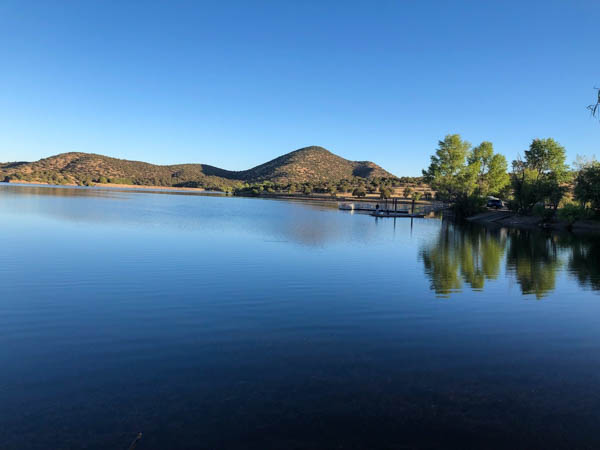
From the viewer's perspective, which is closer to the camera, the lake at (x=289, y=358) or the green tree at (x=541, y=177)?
the lake at (x=289, y=358)

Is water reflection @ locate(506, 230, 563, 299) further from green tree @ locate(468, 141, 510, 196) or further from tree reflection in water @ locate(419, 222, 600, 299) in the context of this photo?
green tree @ locate(468, 141, 510, 196)

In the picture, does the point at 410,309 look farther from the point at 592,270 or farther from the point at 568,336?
the point at 592,270

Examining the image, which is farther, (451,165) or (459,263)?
(451,165)

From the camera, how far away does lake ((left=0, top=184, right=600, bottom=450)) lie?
5.91 m

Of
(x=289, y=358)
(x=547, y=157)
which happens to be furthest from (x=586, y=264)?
(x=547, y=157)

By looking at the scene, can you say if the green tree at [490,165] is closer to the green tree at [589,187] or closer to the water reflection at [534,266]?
the green tree at [589,187]

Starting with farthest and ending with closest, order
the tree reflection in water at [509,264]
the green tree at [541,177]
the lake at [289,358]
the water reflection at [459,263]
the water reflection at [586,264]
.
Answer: the green tree at [541,177], the water reflection at [586,264], the tree reflection in water at [509,264], the water reflection at [459,263], the lake at [289,358]

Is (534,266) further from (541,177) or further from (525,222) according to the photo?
(541,177)

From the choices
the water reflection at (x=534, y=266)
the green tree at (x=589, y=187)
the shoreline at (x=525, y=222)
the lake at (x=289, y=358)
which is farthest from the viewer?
the shoreline at (x=525, y=222)

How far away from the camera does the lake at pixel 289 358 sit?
233 inches

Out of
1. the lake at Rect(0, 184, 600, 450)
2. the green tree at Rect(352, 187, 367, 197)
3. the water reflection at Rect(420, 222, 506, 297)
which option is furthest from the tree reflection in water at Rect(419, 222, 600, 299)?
the green tree at Rect(352, 187, 367, 197)

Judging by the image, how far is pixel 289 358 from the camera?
8.52m

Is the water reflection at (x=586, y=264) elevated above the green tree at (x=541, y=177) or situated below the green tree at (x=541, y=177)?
below

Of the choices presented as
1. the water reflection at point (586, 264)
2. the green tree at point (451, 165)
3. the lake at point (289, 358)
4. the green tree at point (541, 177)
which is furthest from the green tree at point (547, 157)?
the lake at point (289, 358)
